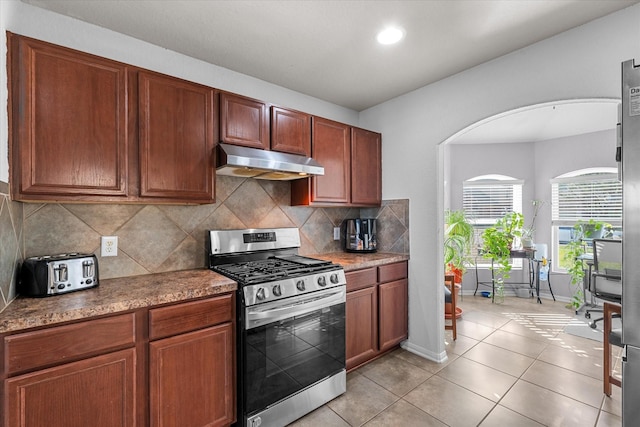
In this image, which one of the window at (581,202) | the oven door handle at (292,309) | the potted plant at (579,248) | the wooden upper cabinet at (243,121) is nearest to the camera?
the oven door handle at (292,309)

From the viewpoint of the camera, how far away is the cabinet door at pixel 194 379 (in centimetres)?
150

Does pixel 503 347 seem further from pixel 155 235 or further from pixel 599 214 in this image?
pixel 155 235

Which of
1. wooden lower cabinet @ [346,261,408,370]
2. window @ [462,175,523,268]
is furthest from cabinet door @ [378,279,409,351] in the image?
window @ [462,175,523,268]

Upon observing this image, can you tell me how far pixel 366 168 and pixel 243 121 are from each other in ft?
4.49

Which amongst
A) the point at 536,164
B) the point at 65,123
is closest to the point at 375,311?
the point at 65,123

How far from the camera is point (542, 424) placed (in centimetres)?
184

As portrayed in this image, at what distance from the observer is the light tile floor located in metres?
1.91

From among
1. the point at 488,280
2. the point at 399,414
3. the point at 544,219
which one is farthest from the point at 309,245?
the point at 544,219

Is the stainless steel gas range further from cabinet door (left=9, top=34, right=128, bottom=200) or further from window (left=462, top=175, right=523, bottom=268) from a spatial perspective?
window (left=462, top=175, right=523, bottom=268)

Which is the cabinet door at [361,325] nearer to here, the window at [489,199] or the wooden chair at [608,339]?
the wooden chair at [608,339]

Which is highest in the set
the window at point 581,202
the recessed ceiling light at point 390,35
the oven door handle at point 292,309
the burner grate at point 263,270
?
the recessed ceiling light at point 390,35

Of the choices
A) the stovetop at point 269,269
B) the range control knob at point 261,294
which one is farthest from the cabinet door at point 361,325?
the range control knob at point 261,294

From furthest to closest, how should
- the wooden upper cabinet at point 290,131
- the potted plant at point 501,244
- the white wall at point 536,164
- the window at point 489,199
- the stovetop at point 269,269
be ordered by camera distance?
1. the window at point 489,199
2. the potted plant at point 501,244
3. the white wall at point 536,164
4. the wooden upper cabinet at point 290,131
5. the stovetop at point 269,269

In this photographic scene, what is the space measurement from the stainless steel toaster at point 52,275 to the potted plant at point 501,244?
495 cm
